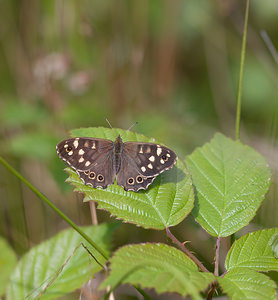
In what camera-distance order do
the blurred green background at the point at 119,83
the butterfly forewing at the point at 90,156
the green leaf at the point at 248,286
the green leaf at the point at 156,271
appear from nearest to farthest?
the green leaf at the point at 156,271 → the green leaf at the point at 248,286 → the butterfly forewing at the point at 90,156 → the blurred green background at the point at 119,83

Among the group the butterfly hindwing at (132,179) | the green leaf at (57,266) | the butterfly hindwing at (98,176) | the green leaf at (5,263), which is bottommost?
the green leaf at (57,266)

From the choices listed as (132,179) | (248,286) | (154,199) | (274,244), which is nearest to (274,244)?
(274,244)

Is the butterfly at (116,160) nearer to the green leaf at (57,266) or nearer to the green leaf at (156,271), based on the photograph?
the green leaf at (57,266)

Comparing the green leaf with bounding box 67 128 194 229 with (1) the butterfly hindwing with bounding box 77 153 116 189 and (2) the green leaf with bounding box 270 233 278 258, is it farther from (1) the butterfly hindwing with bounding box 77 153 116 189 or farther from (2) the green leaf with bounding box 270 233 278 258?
(2) the green leaf with bounding box 270 233 278 258

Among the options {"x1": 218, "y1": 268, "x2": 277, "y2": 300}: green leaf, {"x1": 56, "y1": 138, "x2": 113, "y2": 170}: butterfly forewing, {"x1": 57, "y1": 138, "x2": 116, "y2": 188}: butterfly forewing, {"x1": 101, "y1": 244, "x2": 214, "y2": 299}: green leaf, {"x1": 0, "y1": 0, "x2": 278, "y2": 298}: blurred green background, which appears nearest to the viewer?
{"x1": 101, "y1": 244, "x2": 214, "y2": 299}: green leaf

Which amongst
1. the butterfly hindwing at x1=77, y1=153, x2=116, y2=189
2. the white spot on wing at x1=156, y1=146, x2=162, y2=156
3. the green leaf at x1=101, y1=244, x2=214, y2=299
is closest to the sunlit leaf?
the green leaf at x1=101, y1=244, x2=214, y2=299

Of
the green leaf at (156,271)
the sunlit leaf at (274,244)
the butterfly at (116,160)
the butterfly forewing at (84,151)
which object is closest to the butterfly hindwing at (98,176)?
the butterfly at (116,160)
